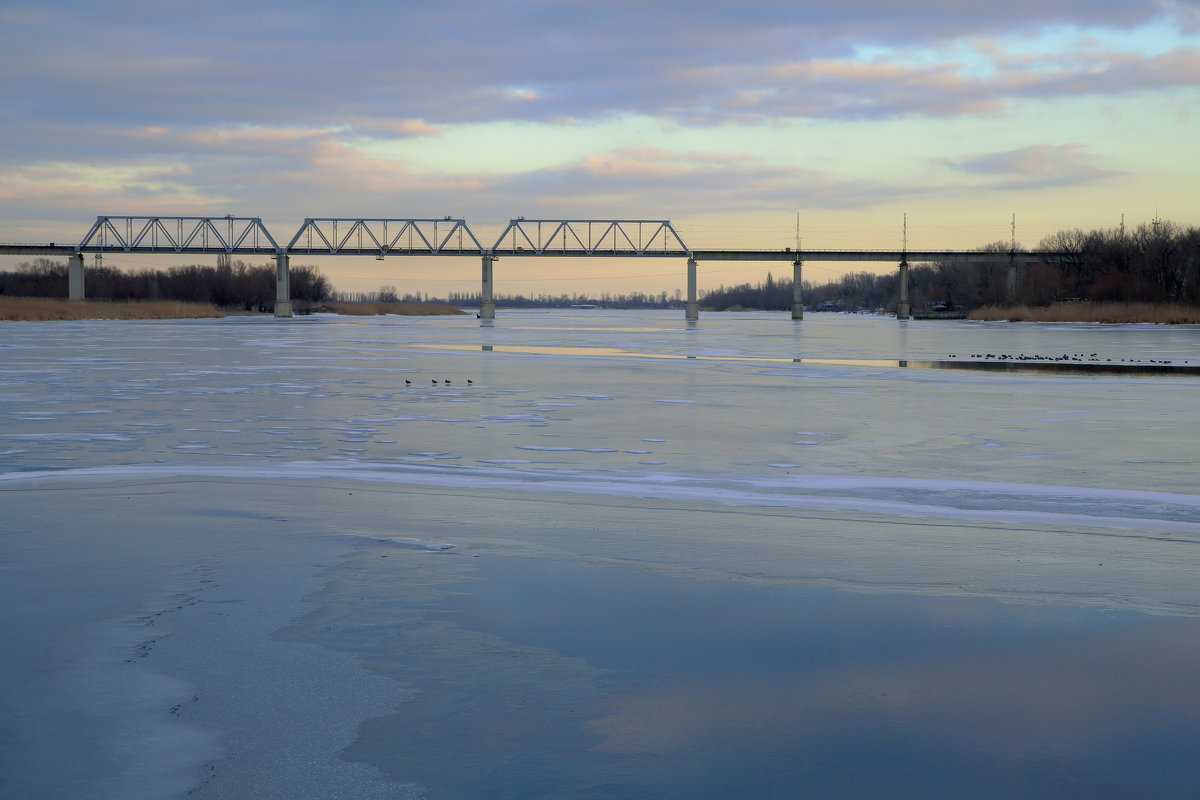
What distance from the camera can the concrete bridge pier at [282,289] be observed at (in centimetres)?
12556

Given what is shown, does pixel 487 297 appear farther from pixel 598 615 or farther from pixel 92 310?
pixel 598 615

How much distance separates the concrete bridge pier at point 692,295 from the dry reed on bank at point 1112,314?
117 ft

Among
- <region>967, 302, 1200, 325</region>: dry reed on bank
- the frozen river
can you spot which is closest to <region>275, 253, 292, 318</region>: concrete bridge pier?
<region>967, 302, 1200, 325</region>: dry reed on bank

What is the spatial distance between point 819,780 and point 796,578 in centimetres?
312

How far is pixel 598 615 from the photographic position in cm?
633

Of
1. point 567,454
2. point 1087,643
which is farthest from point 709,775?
point 567,454

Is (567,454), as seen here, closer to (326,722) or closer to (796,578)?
(796,578)

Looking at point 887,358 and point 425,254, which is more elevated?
point 425,254

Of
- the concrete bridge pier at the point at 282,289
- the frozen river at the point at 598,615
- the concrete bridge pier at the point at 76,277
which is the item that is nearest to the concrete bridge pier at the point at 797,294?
the concrete bridge pier at the point at 282,289

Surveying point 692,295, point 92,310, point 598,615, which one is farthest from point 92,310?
point 598,615

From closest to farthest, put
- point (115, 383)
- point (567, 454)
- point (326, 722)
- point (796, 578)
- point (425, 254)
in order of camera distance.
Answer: point (326, 722) < point (796, 578) < point (567, 454) < point (115, 383) < point (425, 254)

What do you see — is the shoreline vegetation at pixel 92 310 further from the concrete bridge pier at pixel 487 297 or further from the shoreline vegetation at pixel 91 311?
the concrete bridge pier at pixel 487 297

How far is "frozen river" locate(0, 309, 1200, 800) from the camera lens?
426cm

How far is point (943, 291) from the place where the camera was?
634 feet
